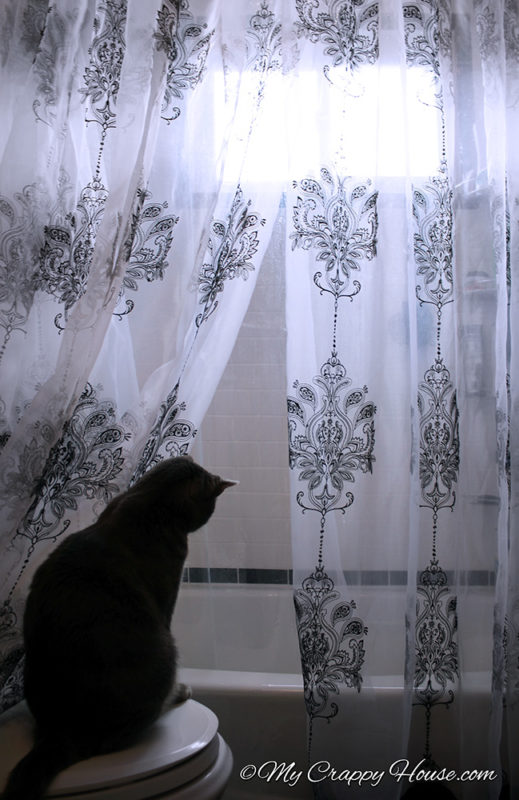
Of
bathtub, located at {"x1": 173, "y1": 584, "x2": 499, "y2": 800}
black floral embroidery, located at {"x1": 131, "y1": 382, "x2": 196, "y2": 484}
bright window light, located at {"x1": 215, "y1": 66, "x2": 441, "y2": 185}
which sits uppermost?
bright window light, located at {"x1": 215, "y1": 66, "x2": 441, "y2": 185}

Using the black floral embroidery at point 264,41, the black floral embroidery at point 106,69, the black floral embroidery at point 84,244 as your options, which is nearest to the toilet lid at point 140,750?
the black floral embroidery at point 84,244

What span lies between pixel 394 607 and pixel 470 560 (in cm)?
16

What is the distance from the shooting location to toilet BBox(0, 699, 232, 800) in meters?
0.76

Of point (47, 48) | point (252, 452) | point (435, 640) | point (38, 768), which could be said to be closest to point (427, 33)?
point (47, 48)

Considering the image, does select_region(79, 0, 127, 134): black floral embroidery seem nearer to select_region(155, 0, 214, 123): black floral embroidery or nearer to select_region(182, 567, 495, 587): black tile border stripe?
select_region(155, 0, 214, 123): black floral embroidery

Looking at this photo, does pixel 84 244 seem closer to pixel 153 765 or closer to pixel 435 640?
pixel 153 765

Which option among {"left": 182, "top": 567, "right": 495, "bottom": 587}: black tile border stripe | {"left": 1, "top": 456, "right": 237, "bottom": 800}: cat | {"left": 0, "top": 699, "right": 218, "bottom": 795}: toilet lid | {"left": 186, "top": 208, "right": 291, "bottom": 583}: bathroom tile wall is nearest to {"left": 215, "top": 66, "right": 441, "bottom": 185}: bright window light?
→ {"left": 186, "top": 208, "right": 291, "bottom": 583}: bathroom tile wall

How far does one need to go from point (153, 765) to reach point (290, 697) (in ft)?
1.49

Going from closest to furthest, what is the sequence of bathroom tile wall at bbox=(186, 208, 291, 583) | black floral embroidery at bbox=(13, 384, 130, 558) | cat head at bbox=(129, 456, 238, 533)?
cat head at bbox=(129, 456, 238, 533) → black floral embroidery at bbox=(13, 384, 130, 558) → bathroom tile wall at bbox=(186, 208, 291, 583)

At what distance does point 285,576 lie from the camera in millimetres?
1534

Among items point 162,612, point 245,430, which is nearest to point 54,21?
point 245,430

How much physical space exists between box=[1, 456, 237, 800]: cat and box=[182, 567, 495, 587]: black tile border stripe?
368mm

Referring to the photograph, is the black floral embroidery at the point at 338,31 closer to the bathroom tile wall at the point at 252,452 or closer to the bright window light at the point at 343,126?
the bright window light at the point at 343,126

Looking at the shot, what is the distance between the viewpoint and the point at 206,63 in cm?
113
